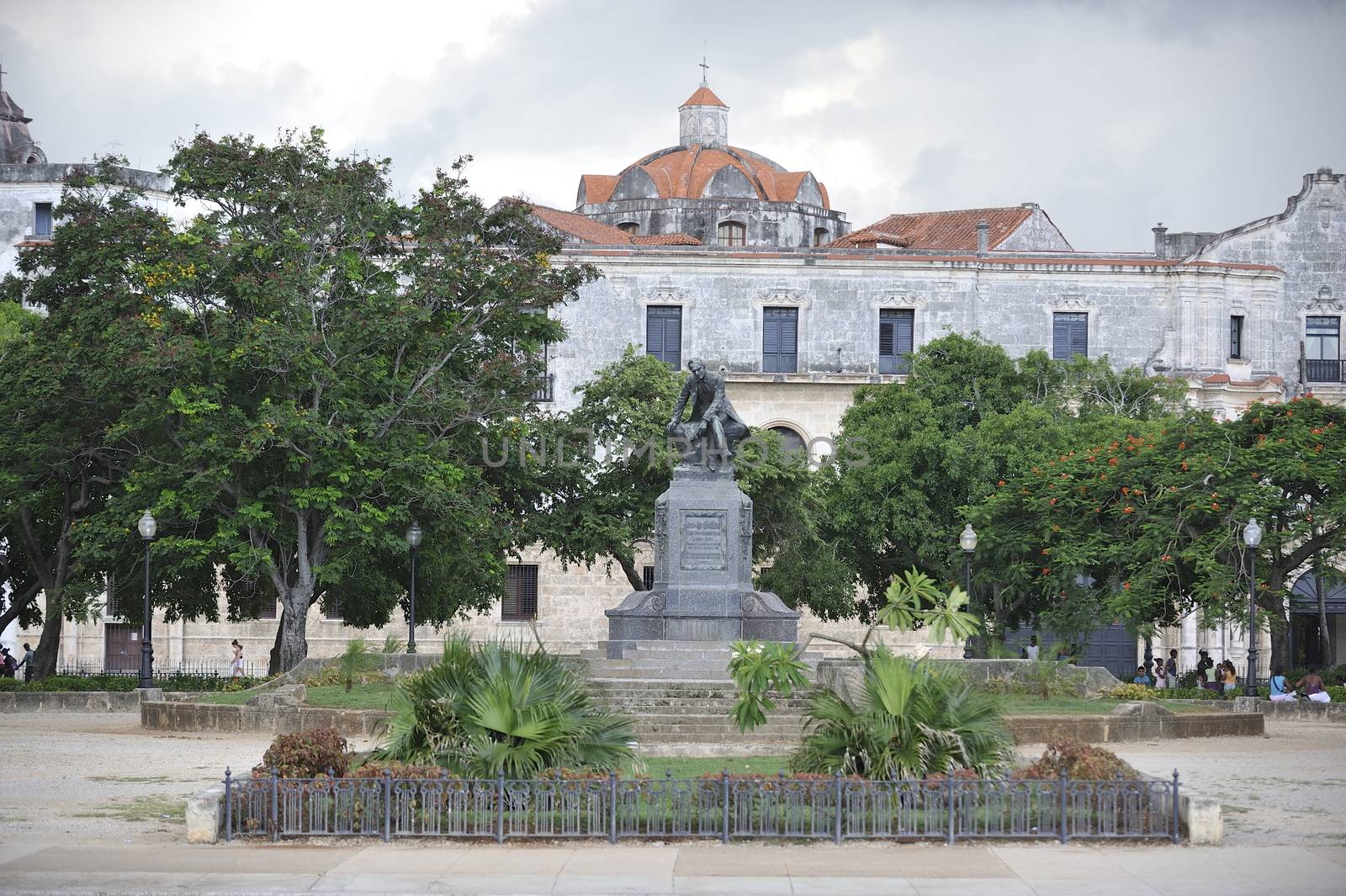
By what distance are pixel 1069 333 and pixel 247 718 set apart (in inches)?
1466

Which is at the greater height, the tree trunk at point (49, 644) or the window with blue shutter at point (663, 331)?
the window with blue shutter at point (663, 331)

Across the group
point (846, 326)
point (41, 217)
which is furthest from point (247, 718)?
point (41, 217)

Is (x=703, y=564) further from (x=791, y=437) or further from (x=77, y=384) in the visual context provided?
(x=791, y=437)

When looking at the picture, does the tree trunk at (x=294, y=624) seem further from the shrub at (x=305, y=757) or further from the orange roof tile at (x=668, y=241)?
the orange roof tile at (x=668, y=241)

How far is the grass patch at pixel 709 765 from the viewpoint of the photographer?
62.0ft

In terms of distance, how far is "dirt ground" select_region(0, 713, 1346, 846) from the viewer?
55.3 ft

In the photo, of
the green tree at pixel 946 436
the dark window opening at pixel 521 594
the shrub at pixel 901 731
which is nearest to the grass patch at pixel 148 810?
the shrub at pixel 901 731

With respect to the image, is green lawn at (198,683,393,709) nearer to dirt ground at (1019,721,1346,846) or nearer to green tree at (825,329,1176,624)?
dirt ground at (1019,721,1346,846)

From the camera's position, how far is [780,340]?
58875 mm

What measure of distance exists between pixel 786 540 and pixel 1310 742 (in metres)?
20.3

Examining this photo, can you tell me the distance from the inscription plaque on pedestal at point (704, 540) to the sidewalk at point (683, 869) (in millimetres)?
12481

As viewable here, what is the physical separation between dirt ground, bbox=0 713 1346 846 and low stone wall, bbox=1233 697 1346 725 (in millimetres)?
1235

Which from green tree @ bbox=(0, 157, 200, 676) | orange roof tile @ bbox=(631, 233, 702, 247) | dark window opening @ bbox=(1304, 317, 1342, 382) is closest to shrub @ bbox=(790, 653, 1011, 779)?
green tree @ bbox=(0, 157, 200, 676)

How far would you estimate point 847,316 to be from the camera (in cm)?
5884
